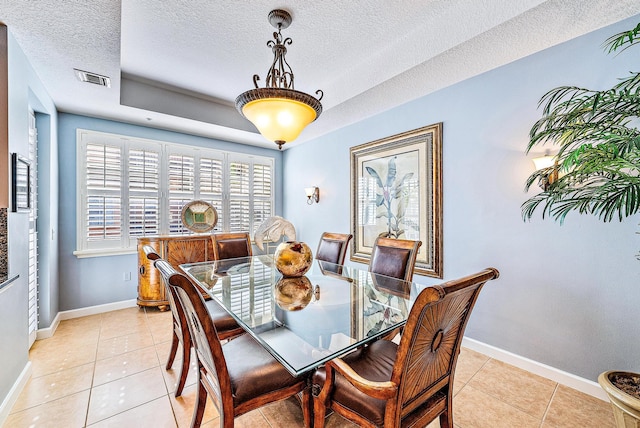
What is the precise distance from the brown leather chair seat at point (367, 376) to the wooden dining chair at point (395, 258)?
2.56 ft

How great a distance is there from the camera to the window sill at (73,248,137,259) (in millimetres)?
3381

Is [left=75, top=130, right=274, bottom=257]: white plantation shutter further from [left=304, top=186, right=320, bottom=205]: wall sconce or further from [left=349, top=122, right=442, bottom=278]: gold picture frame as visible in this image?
[left=349, top=122, right=442, bottom=278]: gold picture frame

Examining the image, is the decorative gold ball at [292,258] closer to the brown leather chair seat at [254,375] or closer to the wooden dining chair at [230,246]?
the brown leather chair seat at [254,375]

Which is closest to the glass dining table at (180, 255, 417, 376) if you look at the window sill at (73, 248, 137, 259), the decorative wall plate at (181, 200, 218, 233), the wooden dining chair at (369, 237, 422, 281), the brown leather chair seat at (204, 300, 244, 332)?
the wooden dining chair at (369, 237, 422, 281)

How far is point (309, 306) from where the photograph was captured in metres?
1.72

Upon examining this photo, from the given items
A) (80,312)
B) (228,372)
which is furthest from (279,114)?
(80,312)

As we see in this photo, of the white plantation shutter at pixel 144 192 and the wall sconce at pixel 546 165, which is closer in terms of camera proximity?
the wall sconce at pixel 546 165

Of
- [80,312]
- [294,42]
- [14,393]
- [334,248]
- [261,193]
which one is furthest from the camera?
[261,193]

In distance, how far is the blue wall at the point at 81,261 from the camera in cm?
332

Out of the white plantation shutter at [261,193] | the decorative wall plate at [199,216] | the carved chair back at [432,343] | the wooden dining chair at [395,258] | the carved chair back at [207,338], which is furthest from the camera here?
the white plantation shutter at [261,193]

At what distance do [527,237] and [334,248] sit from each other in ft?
5.87

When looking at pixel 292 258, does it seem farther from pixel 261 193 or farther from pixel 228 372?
pixel 261 193

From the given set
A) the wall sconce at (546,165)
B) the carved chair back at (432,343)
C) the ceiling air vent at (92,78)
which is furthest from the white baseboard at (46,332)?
the wall sconce at (546,165)

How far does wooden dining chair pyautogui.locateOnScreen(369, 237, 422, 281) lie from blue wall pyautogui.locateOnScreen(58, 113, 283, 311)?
336cm
